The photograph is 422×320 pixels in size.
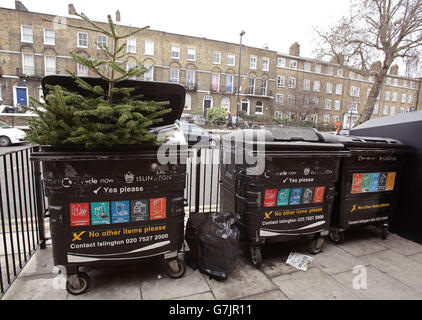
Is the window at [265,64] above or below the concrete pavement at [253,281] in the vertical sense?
above

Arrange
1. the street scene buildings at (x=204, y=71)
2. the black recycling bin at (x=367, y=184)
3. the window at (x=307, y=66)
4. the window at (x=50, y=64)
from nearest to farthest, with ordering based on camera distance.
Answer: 1. the black recycling bin at (x=367, y=184)
2. the street scene buildings at (x=204, y=71)
3. the window at (x=50, y=64)
4. the window at (x=307, y=66)

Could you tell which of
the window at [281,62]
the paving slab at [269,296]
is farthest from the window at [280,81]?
the paving slab at [269,296]

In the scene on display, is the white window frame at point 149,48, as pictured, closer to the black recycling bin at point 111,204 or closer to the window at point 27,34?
the window at point 27,34

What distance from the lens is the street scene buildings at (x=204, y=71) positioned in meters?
28.1

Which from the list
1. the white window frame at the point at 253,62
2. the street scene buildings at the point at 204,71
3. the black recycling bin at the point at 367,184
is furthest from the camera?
the white window frame at the point at 253,62

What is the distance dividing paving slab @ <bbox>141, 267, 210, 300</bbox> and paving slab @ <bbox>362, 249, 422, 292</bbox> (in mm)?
2121

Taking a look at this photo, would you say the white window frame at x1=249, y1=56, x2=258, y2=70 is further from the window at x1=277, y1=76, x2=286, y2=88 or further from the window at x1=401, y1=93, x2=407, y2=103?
the window at x1=401, y1=93, x2=407, y2=103

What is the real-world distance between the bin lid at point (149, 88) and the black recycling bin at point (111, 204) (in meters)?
0.02

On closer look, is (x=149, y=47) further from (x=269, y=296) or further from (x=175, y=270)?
(x=269, y=296)

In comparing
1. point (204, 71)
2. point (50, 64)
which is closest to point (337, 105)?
point (204, 71)

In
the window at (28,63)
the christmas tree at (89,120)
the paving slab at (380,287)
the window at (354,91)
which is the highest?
the window at (354,91)

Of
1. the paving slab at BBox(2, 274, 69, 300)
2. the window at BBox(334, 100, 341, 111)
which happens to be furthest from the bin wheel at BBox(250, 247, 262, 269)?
the window at BBox(334, 100, 341, 111)

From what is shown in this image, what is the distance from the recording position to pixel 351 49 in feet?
60.4

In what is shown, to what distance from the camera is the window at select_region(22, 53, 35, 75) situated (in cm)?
2861
